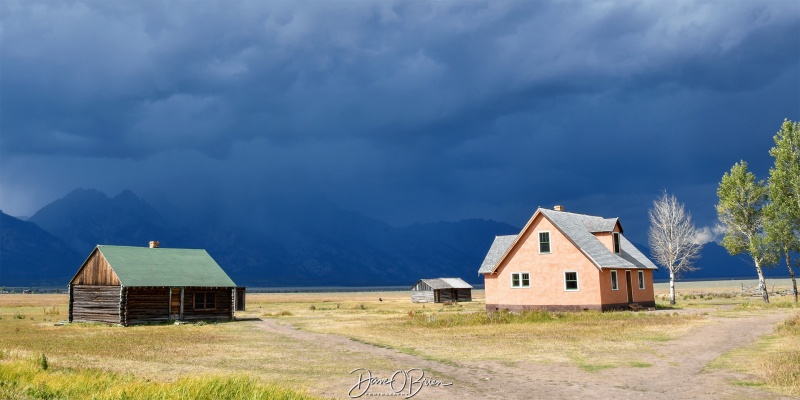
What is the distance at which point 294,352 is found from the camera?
2416cm

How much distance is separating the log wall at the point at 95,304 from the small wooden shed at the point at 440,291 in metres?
48.3

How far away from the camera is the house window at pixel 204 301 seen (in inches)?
1874

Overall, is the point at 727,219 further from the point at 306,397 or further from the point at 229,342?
the point at 306,397

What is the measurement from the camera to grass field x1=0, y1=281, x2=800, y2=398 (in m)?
13.8

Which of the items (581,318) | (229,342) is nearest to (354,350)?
(229,342)

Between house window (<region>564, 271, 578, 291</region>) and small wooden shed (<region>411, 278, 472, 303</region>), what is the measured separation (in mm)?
40416

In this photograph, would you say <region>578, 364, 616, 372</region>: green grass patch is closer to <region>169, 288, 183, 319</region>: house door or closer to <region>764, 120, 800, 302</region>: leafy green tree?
<region>169, 288, 183, 319</region>: house door

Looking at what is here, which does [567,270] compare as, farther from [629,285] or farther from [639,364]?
[639,364]

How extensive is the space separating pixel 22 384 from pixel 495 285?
131 ft

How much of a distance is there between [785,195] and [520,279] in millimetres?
25166

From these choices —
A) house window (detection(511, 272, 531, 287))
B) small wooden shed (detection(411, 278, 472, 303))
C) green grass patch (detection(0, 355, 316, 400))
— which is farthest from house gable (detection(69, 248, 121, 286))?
small wooden shed (detection(411, 278, 472, 303))

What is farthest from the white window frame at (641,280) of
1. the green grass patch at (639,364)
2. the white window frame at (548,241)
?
the green grass patch at (639,364)

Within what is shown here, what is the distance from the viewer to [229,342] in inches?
1147

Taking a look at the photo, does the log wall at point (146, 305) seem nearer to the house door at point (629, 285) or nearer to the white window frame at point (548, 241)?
the white window frame at point (548, 241)
